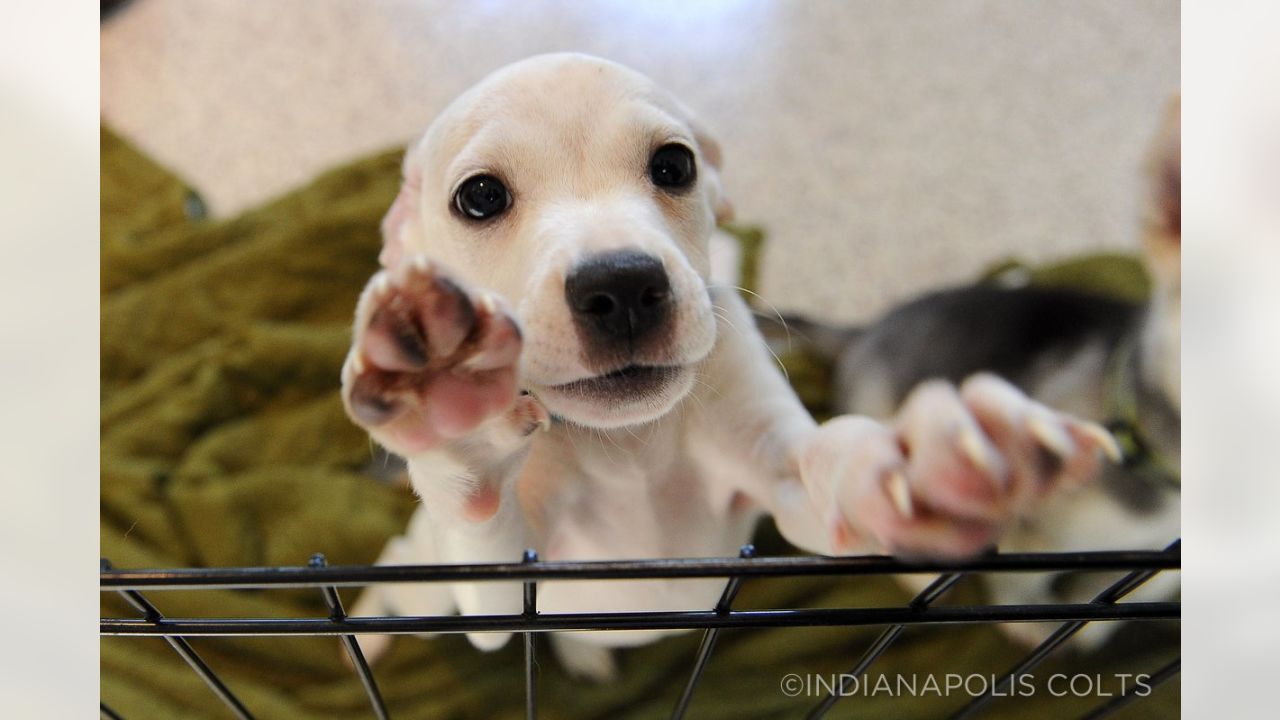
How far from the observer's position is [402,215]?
1.07 m

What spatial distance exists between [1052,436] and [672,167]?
519 millimetres

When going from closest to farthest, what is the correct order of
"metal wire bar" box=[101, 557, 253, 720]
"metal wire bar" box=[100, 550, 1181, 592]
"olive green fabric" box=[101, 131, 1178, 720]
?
"metal wire bar" box=[100, 550, 1181, 592] < "metal wire bar" box=[101, 557, 253, 720] < "olive green fabric" box=[101, 131, 1178, 720]

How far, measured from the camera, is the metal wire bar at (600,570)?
0.65m

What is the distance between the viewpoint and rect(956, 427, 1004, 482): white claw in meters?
0.53

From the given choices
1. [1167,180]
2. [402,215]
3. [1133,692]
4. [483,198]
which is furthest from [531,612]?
[1167,180]

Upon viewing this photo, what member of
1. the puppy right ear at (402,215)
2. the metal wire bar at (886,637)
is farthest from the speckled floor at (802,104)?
the metal wire bar at (886,637)

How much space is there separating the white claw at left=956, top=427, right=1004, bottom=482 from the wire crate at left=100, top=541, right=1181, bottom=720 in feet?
0.41

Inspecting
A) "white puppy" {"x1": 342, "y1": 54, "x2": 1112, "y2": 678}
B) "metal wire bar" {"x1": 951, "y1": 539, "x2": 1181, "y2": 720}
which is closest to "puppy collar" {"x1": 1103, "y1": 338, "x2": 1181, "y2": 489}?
"metal wire bar" {"x1": 951, "y1": 539, "x2": 1181, "y2": 720}

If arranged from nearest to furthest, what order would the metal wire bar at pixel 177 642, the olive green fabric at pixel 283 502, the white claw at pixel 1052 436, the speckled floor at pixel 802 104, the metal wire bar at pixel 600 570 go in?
the white claw at pixel 1052 436
the metal wire bar at pixel 600 570
the metal wire bar at pixel 177 642
the olive green fabric at pixel 283 502
the speckled floor at pixel 802 104

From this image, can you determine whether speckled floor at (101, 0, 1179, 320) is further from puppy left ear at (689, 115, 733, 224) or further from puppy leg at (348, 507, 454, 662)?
puppy leg at (348, 507, 454, 662)

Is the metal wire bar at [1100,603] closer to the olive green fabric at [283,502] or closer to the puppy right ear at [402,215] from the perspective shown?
the olive green fabric at [283,502]
